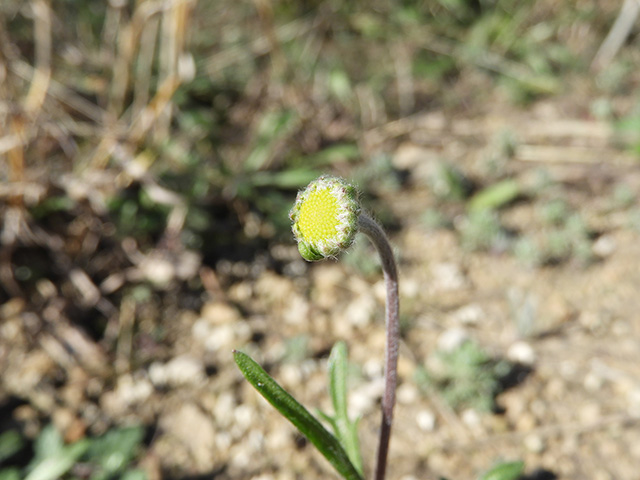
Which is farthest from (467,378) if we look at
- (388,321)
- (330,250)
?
(330,250)

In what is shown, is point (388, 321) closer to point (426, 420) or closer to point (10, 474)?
point (426, 420)

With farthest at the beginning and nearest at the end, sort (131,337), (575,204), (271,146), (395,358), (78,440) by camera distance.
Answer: (271,146) < (575,204) < (131,337) < (78,440) < (395,358)

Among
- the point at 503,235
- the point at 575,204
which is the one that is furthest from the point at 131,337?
the point at 575,204

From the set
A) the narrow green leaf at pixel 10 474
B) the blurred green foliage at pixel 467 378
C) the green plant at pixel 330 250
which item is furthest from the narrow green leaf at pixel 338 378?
the narrow green leaf at pixel 10 474

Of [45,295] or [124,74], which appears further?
[124,74]

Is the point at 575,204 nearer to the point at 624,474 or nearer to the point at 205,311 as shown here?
the point at 624,474

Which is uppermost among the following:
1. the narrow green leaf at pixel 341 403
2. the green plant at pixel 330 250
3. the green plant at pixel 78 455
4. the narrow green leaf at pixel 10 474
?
the green plant at pixel 330 250

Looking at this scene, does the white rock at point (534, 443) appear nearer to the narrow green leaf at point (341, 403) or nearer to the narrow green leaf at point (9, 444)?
the narrow green leaf at point (341, 403)
